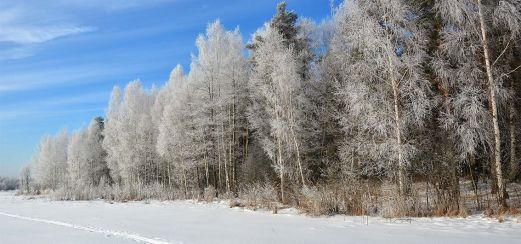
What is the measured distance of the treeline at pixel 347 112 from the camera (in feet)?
45.1

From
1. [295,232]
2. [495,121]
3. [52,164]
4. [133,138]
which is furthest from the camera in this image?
[52,164]

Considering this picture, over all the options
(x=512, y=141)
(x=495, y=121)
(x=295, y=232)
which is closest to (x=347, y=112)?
(x=512, y=141)

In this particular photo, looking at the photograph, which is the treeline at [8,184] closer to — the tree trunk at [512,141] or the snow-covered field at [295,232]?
the snow-covered field at [295,232]

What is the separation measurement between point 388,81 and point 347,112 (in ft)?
17.3

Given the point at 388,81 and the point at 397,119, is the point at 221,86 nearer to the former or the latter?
the point at 388,81

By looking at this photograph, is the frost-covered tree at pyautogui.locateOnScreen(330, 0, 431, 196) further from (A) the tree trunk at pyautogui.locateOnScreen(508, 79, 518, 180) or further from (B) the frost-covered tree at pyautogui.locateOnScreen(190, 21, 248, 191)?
(B) the frost-covered tree at pyautogui.locateOnScreen(190, 21, 248, 191)

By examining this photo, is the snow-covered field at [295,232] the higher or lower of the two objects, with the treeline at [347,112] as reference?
lower

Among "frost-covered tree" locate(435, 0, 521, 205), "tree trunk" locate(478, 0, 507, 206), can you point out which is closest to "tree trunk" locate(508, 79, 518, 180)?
Answer: "frost-covered tree" locate(435, 0, 521, 205)

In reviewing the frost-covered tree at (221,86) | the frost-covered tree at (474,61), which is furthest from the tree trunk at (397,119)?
the frost-covered tree at (221,86)

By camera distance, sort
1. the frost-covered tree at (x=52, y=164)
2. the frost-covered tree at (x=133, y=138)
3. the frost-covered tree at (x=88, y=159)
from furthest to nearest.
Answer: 1. the frost-covered tree at (x=52, y=164)
2. the frost-covered tree at (x=88, y=159)
3. the frost-covered tree at (x=133, y=138)

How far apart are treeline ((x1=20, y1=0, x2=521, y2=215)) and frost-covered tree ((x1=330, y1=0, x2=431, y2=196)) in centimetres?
5

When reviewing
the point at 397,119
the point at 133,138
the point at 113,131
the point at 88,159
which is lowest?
the point at 397,119

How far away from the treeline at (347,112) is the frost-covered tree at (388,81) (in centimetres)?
5

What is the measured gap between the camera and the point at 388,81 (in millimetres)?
15555
